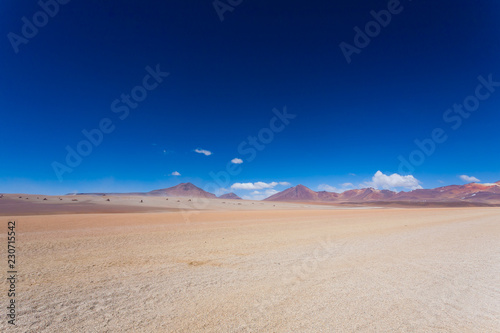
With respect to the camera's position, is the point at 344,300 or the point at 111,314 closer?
the point at 111,314

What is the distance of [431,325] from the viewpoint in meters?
3.82

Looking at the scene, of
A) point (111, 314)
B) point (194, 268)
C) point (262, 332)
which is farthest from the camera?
point (194, 268)

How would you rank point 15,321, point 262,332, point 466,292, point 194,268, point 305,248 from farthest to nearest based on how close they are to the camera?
point 305,248
point 194,268
point 466,292
point 15,321
point 262,332

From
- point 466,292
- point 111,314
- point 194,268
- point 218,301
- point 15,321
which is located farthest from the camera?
point 194,268

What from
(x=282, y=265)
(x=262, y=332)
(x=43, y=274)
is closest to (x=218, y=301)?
(x=262, y=332)

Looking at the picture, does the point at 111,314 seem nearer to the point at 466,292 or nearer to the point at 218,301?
the point at 218,301

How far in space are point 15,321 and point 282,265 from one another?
5.85 meters

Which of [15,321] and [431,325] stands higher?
[15,321]

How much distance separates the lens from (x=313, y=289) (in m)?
5.21

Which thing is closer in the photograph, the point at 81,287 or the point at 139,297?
the point at 139,297

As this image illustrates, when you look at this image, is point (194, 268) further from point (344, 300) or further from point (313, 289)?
point (344, 300)

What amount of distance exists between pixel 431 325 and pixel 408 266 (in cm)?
378

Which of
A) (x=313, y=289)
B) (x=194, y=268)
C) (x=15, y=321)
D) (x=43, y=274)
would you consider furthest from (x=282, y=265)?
(x=43, y=274)

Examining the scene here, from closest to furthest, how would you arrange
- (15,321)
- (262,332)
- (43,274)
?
1. (262,332)
2. (15,321)
3. (43,274)
